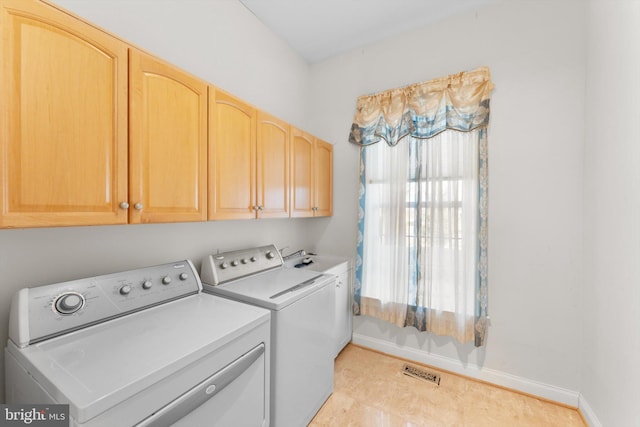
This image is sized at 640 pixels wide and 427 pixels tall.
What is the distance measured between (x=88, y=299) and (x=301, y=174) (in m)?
1.60

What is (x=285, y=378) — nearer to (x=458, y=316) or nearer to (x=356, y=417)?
(x=356, y=417)

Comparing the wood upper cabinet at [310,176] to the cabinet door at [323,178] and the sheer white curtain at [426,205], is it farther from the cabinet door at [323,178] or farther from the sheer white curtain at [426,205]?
the sheer white curtain at [426,205]

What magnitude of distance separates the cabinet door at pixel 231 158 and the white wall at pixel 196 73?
41cm

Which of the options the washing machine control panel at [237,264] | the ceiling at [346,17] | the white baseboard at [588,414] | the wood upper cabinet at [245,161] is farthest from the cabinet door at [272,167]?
the white baseboard at [588,414]

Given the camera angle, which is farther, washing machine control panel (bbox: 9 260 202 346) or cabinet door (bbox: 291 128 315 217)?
cabinet door (bbox: 291 128 315 217)

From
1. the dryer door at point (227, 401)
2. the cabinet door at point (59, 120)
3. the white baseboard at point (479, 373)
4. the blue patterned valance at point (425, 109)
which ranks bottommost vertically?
the white baseboard at point (479, 373)

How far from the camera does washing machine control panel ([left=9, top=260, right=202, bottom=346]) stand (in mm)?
946

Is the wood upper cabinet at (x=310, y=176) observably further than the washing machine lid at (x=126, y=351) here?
Yes

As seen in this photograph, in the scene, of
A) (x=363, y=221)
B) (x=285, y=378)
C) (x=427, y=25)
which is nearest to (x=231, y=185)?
(x=285, y=378)

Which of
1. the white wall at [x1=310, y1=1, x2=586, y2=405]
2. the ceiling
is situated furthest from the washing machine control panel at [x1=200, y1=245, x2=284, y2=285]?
the ceiling

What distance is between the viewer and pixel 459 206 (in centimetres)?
211

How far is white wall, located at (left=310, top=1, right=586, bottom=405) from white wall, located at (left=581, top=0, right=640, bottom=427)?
82 millimetres

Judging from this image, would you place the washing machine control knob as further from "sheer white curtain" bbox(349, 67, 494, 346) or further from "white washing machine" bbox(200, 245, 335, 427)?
"sheer white curtain" bbox(349, 67, 494, 346)

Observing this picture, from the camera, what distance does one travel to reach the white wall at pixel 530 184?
5.94ft
